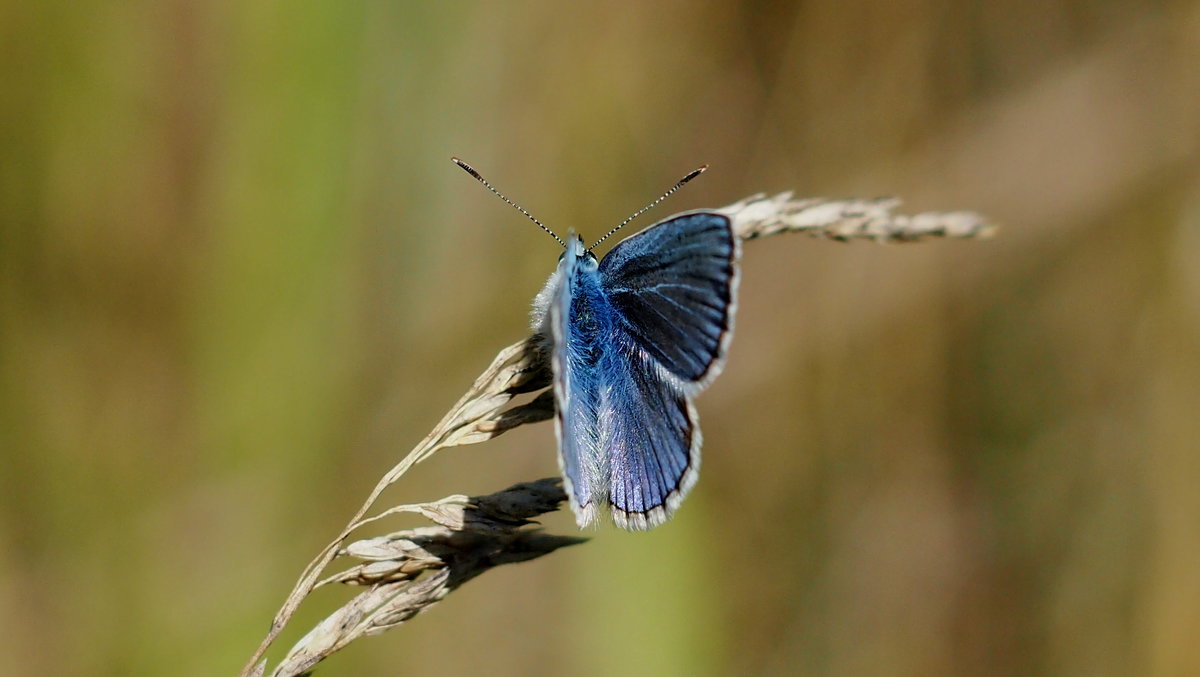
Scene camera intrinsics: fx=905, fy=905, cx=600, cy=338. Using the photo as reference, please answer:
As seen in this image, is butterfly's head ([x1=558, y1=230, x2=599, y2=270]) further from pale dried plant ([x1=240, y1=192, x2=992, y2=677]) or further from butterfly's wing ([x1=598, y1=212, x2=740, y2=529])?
pale dried plant ([x1=240, y1=192, x2=992, y2=677])

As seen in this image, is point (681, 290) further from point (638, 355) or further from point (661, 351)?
point (638, 355)

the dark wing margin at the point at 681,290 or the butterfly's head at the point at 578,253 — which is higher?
the butterfly's head at the point at 578,253

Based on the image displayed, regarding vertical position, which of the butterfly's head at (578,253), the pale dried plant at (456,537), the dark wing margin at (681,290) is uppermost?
the butterfly's head at (578,253)

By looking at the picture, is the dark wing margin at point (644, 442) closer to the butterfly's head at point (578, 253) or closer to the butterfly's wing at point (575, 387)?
the butterfly's wing at point (575, 387)

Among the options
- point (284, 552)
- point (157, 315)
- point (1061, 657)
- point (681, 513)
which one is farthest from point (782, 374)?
point (157, 315)

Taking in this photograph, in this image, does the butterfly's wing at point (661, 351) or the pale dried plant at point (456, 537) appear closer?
the pale dried plant at point (456, 537)

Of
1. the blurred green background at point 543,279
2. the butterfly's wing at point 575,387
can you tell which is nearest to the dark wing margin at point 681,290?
the butterfly's wing at point 575,387

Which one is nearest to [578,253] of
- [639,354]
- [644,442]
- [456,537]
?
[639,354]
